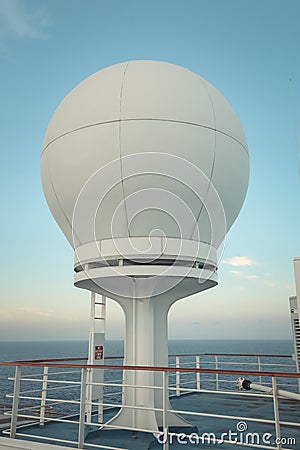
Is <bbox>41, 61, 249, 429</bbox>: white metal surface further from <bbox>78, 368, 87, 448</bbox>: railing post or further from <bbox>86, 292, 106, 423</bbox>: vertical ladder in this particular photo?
<bbox>78, 368, 87, 448</bbox>: railing post

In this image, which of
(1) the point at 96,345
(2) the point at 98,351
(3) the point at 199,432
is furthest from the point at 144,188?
(3) the point at 199,432

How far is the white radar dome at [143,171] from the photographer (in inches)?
194

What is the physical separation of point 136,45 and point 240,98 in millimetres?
2249

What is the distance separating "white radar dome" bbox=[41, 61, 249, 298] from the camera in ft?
16.2

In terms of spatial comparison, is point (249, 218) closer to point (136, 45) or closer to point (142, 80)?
point (142, 80)

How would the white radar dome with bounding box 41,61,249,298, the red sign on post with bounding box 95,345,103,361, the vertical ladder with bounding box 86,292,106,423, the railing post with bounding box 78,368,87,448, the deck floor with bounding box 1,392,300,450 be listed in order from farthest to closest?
the red sign on post with bounding box 95,345,103,361 → the vertical ladder with bounding box 86,292,106,423 → the white radar dome with bounding box 41,61,249,298 → the deck floor with bounding box 1,392,300,450 → the railing post with bounding box 78,368,87,448

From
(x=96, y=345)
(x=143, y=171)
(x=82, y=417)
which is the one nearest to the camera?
(x=82, y=417)

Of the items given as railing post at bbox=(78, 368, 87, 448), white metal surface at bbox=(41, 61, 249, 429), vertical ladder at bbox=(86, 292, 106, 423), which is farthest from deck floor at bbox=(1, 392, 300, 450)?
vertical ladder at bbox=(86, 292, 106, 423)

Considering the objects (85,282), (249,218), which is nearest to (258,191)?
(249,218)

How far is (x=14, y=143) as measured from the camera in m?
8.73

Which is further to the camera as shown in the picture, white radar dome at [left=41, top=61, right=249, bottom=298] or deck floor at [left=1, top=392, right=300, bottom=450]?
white radar dome at [left=41, top=61, right=249, bottom=298]

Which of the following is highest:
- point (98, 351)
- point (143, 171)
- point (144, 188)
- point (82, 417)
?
point (143, 171)

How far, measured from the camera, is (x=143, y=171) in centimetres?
490

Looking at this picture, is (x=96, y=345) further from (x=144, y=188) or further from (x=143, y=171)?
(x=143, y=171)
